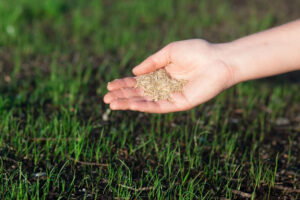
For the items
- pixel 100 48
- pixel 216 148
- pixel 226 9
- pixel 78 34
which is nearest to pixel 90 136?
pixel 216 148

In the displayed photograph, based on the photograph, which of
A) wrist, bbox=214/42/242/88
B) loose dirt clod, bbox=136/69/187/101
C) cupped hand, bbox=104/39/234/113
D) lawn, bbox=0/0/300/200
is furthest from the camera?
loose dirt clod, bbox=136/69/187/101

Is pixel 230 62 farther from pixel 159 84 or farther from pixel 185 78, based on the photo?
pixel 159 84

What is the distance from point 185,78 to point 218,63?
32 cm

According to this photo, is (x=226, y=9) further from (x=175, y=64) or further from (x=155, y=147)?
(x=155, y=147)

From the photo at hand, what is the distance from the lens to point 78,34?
176 inches

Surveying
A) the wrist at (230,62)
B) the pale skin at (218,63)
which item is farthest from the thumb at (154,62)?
the wrist at (230,62)

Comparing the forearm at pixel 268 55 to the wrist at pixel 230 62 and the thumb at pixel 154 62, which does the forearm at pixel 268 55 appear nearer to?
the wrist at pixel 230 62

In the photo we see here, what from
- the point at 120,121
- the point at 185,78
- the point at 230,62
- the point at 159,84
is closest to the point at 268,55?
the point at 230,62

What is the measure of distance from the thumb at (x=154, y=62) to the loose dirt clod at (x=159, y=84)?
3.3 inches

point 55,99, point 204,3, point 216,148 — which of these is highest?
point 204,3

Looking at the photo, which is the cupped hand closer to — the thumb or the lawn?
the thumb

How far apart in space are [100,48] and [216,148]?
199 cm

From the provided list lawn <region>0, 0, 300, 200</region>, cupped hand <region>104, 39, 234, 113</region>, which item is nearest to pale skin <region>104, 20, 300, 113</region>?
cupped hand <region>104, 39, 234, 113</region>

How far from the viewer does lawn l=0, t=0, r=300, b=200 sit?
2.40 metres
